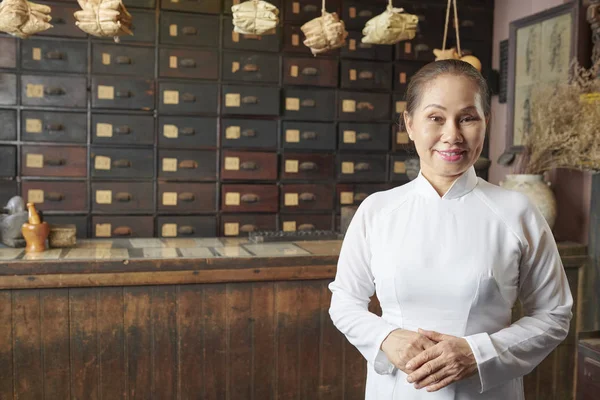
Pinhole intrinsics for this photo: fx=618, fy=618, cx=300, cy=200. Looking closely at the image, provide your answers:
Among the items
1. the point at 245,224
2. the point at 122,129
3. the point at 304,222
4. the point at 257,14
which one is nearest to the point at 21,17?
the point at 257,14

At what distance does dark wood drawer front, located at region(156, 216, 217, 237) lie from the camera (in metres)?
4.10

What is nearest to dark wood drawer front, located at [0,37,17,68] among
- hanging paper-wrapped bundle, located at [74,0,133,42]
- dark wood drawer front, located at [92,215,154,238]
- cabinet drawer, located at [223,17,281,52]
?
dark wood drawer front, located at [92,215,154,238]

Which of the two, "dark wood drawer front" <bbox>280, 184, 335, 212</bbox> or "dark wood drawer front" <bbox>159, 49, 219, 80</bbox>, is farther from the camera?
"dark wood drawer front" <bbox>280, 184, 335, 212</bbox>

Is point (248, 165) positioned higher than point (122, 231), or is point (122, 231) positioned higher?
point (248, 165)

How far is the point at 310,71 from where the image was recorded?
4250 millimetres

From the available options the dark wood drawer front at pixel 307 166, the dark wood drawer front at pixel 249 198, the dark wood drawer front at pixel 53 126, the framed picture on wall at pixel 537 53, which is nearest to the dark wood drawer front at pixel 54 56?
the dark wood drawer front at pixel 53 126

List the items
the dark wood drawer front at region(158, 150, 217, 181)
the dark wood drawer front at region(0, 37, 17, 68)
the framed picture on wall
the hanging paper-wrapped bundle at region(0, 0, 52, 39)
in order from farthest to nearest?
the dark wood drawer front at region(158, 150, 217, 181) → the dark wood drawer front at region(0, 37, 17, 68) → the framed picture on wall → the hanging paper-wrapped bundle at region(0, 0, 52, 39)

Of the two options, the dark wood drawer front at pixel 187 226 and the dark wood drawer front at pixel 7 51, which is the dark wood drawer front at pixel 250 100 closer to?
the dark wood drawer front at pixel 187 226

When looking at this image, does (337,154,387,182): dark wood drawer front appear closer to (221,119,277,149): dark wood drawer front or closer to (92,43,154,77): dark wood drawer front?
(221,119,277,149): dark wood drawer front

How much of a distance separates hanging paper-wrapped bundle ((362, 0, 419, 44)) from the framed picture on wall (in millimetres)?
862

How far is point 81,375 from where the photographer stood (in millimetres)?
2236

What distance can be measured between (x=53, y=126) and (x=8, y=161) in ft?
1.14

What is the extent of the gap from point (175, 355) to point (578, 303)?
5.80ft

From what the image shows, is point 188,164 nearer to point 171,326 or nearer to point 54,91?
point 54,91
